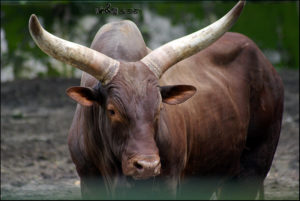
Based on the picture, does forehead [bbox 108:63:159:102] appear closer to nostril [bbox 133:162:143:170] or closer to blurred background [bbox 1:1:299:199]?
nostril [bbox 133:162:143:170]

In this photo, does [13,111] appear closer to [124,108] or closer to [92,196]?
[92,196]

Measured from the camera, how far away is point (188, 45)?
198 inches

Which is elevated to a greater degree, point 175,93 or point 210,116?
point 175,93

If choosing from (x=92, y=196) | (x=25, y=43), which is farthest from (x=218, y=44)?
(x=25, y=43)

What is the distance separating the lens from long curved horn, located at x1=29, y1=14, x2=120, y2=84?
4602 mm

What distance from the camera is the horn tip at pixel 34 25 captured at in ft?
14.5

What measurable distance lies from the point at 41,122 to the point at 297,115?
3.96m

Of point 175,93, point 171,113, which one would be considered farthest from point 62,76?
point 175,93

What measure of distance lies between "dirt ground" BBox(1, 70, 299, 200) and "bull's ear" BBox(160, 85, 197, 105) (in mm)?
A: 3021

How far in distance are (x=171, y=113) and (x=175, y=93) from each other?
409 mm

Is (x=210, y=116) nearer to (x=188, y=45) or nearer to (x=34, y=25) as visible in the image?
(x=188, y=45)

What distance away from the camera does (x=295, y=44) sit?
531 inches

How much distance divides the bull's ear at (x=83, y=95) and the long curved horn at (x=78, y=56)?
109mm

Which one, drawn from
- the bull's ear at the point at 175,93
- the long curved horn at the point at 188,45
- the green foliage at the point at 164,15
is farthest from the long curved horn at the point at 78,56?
the green foliage at the point at 164,15
